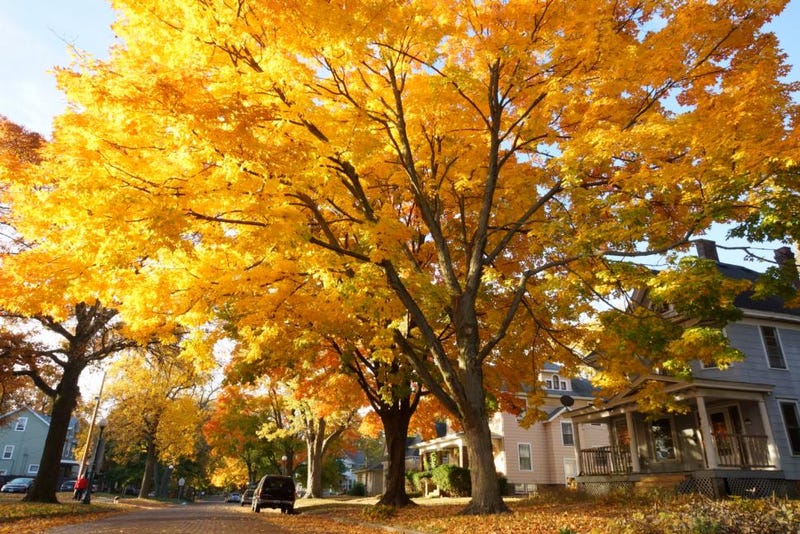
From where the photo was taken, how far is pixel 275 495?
75.0 ft

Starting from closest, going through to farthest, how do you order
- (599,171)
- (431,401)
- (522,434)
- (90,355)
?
(599,171) → (90,355) → (431,401) → (522,434)

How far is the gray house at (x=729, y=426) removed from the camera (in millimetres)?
16406

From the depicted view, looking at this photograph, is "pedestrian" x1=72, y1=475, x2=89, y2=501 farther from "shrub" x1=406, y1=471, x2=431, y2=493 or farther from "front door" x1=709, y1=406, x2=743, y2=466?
"front door" x1=709, y1=406, x2=743, y2=466

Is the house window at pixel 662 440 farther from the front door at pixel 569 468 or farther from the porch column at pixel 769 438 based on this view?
the front door at pixel 569 468

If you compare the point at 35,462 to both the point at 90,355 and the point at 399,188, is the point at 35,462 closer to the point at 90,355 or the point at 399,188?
the point at 90,355

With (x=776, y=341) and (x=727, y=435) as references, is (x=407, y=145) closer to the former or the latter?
(x=727, y=435)

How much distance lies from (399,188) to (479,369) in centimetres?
545

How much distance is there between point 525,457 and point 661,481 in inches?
534

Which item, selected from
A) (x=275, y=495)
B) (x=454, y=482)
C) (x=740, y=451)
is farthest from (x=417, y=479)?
(x=740, y=451)

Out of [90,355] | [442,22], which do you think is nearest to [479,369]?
[442,22]

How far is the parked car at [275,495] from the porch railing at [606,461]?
43.6 ft

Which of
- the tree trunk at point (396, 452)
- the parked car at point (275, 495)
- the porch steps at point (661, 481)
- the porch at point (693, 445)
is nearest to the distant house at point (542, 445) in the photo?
the porch at point (693, 445)

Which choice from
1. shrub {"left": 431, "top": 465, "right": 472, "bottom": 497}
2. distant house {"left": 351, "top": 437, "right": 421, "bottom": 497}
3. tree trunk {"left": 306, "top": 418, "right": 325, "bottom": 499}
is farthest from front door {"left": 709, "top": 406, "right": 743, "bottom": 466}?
distant house {"left": 351, "top": 437, "right": 421, "bottom": 497}

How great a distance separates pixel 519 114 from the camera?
11641 millimetres
